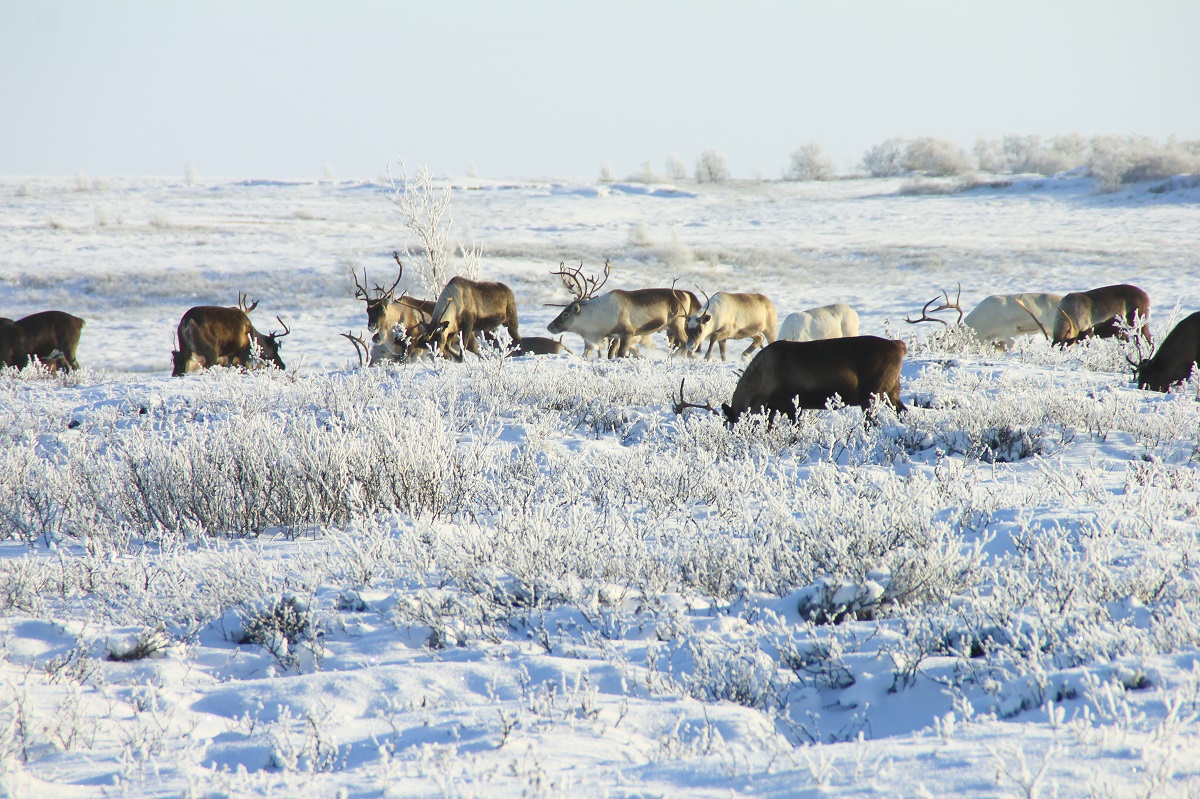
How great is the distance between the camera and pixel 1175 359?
324 inches

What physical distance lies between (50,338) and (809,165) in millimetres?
60784

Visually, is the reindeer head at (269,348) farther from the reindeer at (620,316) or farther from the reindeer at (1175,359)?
the reindeer at (1175,359)

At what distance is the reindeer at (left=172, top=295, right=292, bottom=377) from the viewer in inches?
472

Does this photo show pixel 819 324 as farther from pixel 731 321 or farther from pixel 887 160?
pixel 887 160

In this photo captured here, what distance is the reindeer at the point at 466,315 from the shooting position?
12.5 m

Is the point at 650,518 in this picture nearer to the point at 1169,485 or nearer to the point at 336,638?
the point at 336,638

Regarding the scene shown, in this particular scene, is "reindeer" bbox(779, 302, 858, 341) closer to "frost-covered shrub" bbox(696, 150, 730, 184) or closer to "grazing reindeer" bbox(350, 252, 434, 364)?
"grazing reindeer" bbox(350, 252, 434, 364)

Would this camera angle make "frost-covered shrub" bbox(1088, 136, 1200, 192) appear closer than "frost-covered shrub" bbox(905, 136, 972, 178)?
Yes

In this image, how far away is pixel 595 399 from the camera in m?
8.27

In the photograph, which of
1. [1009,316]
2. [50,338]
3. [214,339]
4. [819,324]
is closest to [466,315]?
[214,339]

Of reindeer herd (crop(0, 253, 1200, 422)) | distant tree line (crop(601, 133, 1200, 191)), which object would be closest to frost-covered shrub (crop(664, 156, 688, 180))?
distant tree line (crop(601, 133, 1200, 191))

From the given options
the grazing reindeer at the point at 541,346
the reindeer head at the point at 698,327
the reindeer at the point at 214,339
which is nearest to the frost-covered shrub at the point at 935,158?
the reindeer head at the point at 698,327

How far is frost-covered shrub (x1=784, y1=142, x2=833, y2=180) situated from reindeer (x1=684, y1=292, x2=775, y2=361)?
53840 mm

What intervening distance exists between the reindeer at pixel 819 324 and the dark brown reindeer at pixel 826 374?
5358 millimetres
